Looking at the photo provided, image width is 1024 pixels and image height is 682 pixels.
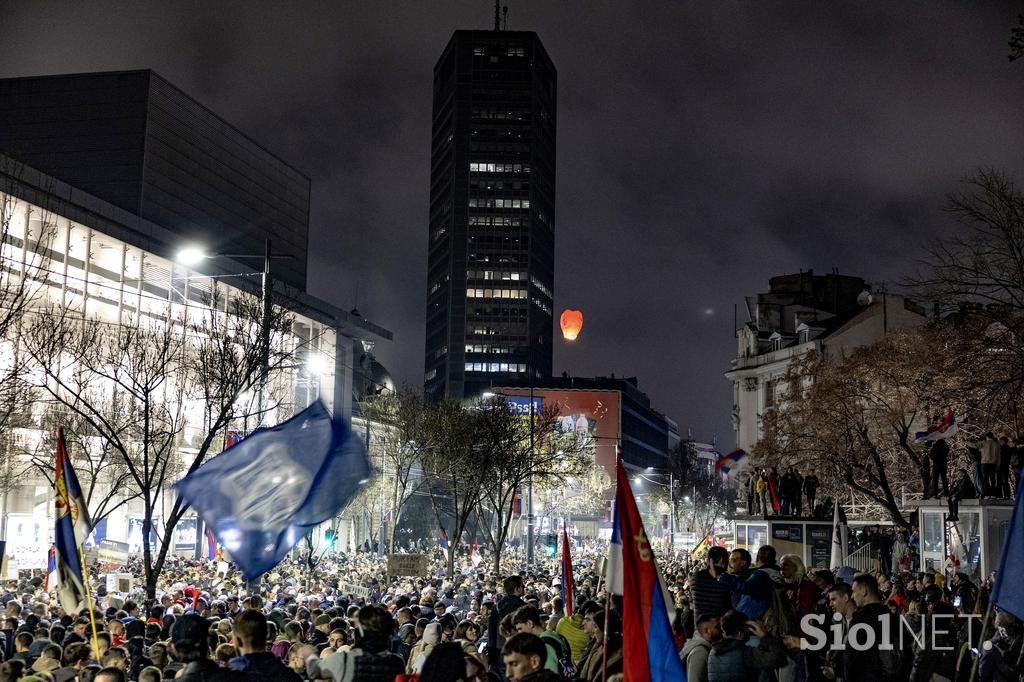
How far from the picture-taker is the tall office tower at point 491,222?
177 m

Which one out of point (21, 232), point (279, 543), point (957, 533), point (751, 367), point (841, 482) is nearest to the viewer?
point (279, 543)

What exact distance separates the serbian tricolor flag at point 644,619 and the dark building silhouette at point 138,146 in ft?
196

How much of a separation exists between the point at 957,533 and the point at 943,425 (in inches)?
98.9

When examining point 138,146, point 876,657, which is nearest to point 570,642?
point 876,657

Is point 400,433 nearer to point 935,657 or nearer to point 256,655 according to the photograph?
point 935,657

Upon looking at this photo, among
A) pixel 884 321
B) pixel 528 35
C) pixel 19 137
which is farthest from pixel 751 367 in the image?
pixel 528 35

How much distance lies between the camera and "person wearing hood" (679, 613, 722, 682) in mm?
8461

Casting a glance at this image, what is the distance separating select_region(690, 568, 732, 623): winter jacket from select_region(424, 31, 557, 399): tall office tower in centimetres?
16229

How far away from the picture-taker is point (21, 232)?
51.7 m

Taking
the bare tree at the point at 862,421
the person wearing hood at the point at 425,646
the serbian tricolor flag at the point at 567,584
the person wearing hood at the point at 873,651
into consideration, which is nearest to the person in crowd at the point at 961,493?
the bare tree at the point at 862,421

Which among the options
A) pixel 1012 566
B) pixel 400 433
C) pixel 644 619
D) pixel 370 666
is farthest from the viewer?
pixel 400 433

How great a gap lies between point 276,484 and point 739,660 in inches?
154

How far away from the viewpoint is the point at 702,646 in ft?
28.2

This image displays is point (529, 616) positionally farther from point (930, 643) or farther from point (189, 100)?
point (189, 100)
